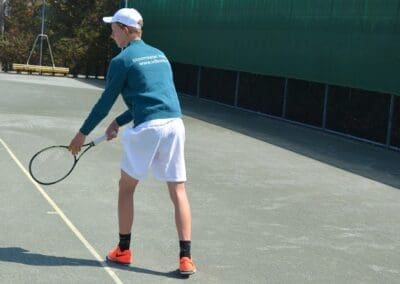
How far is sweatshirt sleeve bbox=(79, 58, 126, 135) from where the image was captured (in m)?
4.77

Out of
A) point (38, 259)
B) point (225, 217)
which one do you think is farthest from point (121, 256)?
point (225, 217)

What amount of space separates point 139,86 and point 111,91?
198 millimetres

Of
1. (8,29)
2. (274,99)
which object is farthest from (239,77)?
(8,29)

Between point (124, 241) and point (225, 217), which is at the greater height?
point (124, 241)

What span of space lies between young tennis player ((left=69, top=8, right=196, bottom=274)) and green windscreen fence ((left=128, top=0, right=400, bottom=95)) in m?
8.49

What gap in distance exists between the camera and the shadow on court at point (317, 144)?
420 inches

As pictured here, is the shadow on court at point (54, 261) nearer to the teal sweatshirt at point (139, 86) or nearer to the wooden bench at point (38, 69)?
the teal sweatshirt at point (139, 86)

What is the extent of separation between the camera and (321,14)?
590 inches

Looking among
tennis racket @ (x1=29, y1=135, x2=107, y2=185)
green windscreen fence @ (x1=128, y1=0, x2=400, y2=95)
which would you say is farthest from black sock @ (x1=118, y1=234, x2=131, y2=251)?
green windscreen fence @ (x1=128, y1=0, x2=400, y2=95)

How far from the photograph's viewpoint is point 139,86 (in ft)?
15.7

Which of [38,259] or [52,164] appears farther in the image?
[52,164]

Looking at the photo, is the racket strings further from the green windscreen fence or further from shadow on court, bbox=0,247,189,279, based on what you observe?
the green windscreen fence

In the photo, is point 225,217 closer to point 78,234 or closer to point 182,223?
point 78,234

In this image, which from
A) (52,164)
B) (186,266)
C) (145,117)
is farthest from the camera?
(52,164)
